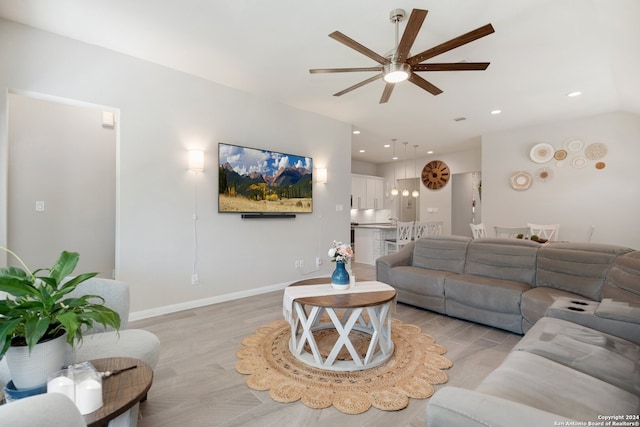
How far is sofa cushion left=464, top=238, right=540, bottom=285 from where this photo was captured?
309 centimetres

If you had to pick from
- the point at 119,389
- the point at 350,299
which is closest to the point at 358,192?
the point at 350,299

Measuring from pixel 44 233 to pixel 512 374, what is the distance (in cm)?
480

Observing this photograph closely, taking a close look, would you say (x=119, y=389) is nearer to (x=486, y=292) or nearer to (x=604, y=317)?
(x=604, y=317)

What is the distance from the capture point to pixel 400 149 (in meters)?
7.68

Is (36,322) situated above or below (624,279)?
above

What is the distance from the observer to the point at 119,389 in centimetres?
114

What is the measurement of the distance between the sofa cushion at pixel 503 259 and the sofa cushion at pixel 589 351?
4.40 feet

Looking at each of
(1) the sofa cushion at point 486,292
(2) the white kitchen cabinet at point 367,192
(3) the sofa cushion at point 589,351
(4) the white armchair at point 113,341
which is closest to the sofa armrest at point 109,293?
(4) the white armchair at point 113,341

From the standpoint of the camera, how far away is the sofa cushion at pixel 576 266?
8.59 feet

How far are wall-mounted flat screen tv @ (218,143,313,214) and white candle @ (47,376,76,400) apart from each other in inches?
117

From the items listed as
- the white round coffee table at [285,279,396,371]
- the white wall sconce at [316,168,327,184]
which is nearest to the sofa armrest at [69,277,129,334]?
the white round coffee table at [285,279,396,371]

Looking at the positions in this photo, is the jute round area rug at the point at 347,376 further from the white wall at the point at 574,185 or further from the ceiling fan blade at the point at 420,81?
the white wall at the point at 574,185

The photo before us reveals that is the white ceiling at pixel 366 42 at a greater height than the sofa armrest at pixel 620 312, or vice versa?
the white ceiling at pixel 366 42

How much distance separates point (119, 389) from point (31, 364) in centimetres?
30
